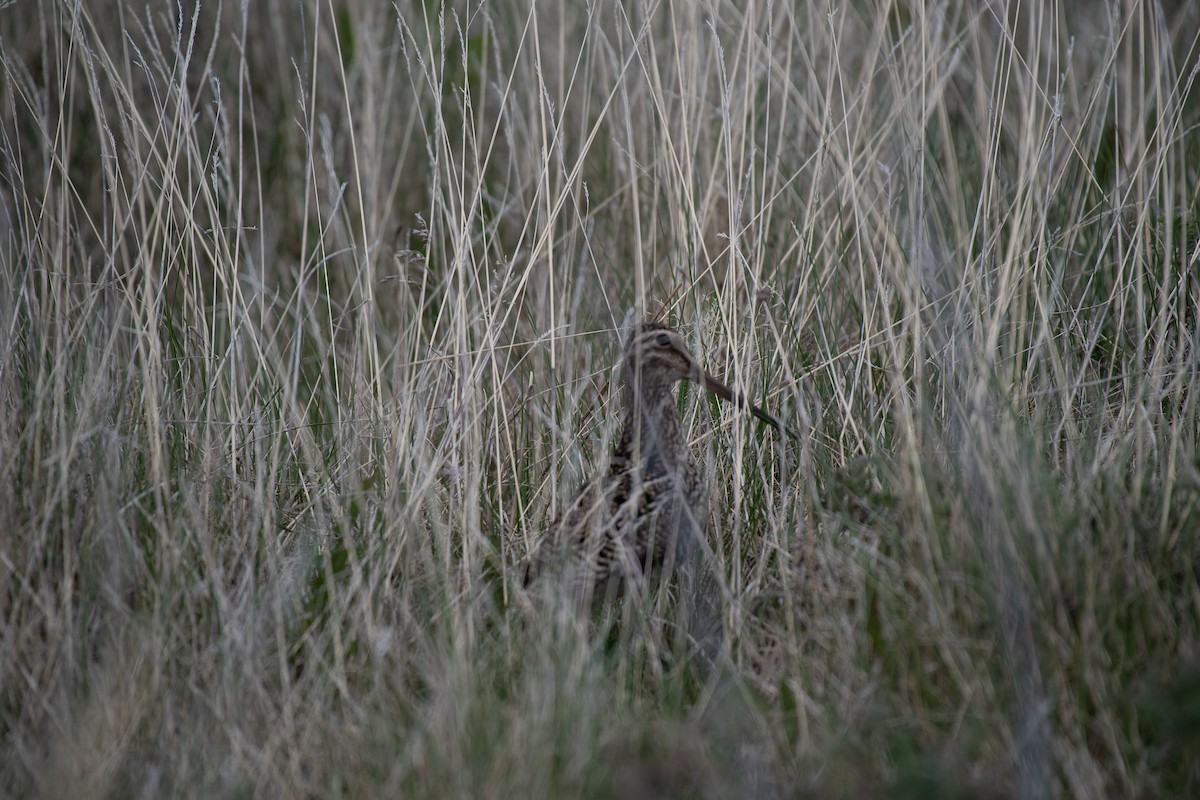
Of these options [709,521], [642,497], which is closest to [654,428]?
[642,497]

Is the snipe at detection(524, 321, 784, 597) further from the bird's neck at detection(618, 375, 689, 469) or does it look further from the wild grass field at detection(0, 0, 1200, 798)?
the wild grass field at detection(0, 0, 1200, 798)

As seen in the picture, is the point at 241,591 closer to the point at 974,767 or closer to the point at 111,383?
the point at 111,383

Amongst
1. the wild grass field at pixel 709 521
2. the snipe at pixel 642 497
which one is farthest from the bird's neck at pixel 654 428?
the wild grass field at pixel 709 521

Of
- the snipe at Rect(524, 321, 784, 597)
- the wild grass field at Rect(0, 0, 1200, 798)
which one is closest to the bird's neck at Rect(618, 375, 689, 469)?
the snipe at Rect(524, 321, 784, 597)

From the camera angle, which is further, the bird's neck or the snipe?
the bird's neck

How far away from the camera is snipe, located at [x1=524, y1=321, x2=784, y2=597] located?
10.3 feet

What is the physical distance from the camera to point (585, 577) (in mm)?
3100

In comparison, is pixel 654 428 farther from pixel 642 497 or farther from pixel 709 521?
pixel 709 521

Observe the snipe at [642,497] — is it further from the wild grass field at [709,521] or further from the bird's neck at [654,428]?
the wild grass field at [709,521]

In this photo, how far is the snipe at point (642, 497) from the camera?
313 cm

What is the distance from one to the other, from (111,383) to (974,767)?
8.30ft

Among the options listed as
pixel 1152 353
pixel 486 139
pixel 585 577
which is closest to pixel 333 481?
pixel 585 577

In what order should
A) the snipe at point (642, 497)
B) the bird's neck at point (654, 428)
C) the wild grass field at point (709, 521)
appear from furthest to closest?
the bird's neck at point (654, 428)
the snipe at point (642, 497)
the wild grass field at point (709, 521)

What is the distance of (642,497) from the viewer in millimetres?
3342
